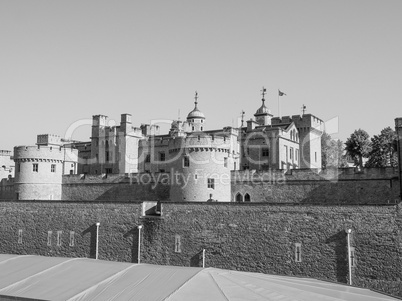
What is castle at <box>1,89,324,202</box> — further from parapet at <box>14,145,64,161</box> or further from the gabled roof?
the gabled roof

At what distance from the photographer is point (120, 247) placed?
33219 millimetres

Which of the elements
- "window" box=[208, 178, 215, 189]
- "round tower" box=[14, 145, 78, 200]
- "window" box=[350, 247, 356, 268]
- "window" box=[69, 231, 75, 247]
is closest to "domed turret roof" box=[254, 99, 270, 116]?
"window" box=[208, 178, 215, 189]

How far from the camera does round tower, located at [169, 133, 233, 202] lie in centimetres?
3650

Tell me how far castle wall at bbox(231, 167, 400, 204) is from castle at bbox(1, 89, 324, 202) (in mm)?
1523

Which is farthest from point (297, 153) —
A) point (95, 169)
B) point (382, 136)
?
point (95, 169)

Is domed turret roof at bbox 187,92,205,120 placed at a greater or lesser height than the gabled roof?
greater

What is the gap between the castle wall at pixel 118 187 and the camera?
4425 cm

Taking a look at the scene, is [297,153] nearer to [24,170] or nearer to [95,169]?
[95,169]

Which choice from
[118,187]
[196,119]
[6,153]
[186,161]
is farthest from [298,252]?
[6,153]

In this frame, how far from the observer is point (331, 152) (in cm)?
8044

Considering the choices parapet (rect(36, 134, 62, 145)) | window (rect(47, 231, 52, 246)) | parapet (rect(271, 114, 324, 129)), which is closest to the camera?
window (rect(47, 231, 52, 246))

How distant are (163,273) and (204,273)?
Result: 1882 millimetres

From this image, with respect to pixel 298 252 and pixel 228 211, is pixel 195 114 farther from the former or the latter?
pixel 298 252

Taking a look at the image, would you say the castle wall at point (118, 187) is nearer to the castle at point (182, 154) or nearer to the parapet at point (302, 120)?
the castle at point (182, 154)
